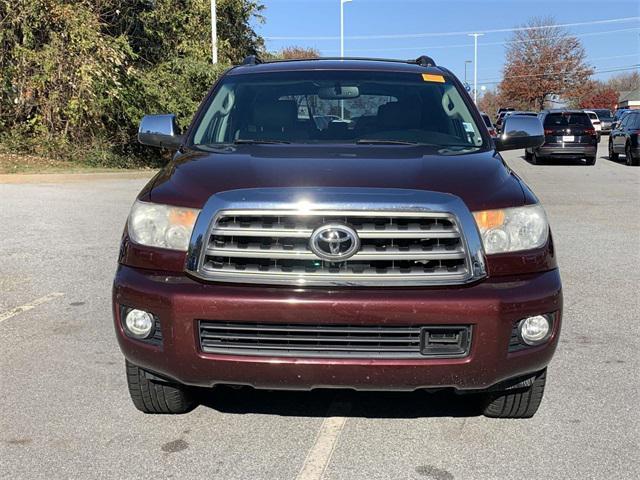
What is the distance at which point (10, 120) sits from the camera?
18594 millimetres

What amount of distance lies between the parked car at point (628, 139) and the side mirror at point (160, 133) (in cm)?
1837

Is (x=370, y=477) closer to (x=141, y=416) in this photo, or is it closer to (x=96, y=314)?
(x=141, y=416)

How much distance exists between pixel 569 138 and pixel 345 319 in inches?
783

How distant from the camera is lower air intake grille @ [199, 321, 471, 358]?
286 centimetres

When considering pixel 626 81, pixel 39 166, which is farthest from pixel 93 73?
pixel 626 81

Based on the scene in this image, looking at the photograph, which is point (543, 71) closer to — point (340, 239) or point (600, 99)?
point (600, 99)

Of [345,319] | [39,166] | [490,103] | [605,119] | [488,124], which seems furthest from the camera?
[490,103]

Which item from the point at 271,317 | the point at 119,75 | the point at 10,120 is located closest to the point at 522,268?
the point at 271,317

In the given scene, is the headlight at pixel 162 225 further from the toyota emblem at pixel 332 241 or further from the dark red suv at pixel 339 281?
the toyota emblem at pixel 332 241

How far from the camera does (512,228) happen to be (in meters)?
3.02

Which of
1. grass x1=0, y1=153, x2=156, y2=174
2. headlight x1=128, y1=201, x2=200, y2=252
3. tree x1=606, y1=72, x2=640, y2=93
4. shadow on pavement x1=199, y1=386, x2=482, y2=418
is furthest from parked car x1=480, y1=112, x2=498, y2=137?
tree x1=606, y1=72, x2=640, y2=93

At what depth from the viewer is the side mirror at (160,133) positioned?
14.3 ft

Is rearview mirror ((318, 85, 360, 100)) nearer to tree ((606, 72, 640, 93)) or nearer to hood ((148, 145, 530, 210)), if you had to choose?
hood ((148, 145, 530, 210))

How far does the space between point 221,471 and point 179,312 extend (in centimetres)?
74
